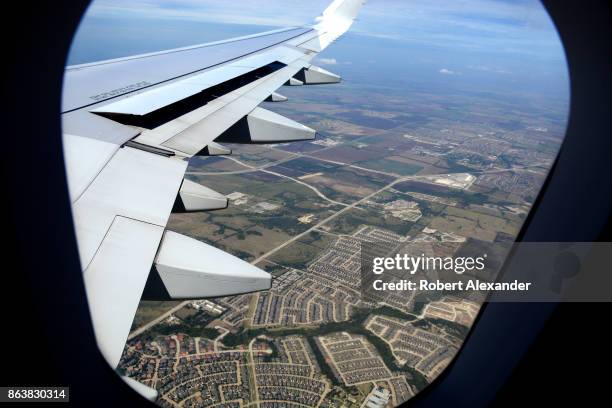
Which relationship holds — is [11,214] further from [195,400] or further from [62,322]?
[195,400]

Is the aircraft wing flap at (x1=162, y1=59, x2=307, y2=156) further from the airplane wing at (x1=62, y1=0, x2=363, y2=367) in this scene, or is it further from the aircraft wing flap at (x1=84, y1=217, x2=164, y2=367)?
the aircraft wing flap at (x1=84, y1=217, x2=164, y2=367)

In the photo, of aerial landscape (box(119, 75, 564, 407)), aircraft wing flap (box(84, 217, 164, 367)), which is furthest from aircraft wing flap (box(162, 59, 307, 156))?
aerial landscape (box(119, 75, 564, 407))

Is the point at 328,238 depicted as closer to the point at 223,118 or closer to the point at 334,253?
the point at 334,253

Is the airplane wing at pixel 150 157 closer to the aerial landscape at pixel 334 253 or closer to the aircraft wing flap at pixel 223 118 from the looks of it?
the aircraft wing flap at pixel 223 118

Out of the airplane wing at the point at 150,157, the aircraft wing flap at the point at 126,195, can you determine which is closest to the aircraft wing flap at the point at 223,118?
the airplane wing at the point at 150,157

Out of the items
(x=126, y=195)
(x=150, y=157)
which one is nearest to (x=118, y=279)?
(x=126, y=195)

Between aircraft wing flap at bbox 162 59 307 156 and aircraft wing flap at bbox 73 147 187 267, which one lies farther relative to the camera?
aircraft wing flap at bbox 162 59 307 156

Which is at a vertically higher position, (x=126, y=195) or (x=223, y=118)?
(x=223, y=118)
